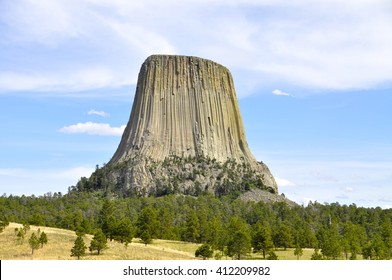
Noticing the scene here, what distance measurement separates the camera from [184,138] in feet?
500

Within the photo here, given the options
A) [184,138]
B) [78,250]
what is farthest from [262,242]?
[184,138]

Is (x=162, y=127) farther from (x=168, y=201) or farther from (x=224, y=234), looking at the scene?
(x=224, y=234)

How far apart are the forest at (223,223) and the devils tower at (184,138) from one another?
10.7 metres

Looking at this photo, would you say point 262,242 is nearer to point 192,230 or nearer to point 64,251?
point 192,230

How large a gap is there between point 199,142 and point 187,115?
29.6ft

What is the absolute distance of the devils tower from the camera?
14038 centimetres

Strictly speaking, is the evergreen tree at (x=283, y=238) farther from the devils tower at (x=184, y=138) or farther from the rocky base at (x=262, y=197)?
the devils tower at (x=184, y=138)

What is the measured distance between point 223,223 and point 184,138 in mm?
61805

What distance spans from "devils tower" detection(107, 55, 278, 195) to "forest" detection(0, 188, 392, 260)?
35.0ft

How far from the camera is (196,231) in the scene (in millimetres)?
76438

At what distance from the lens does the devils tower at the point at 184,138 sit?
14038cm

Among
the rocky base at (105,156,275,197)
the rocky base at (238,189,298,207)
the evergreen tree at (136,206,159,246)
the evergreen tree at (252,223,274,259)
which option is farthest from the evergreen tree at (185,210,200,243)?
the rocky base at (105,156,275,197)

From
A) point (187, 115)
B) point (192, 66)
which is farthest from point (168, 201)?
point (192, 66)

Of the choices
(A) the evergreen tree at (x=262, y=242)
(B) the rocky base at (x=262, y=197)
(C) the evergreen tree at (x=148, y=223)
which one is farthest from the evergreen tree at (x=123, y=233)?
(B) the rocky base at (x=262, y=197)
